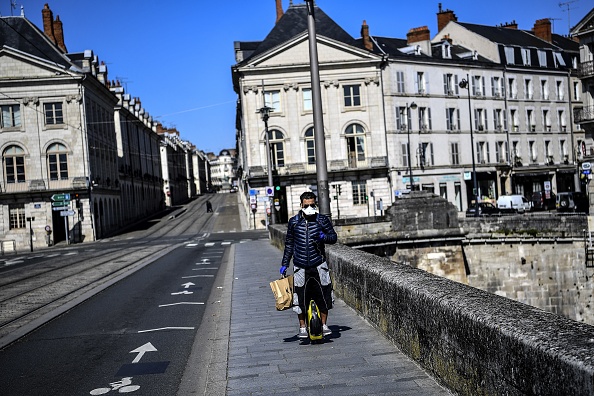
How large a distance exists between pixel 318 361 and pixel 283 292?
1.55m

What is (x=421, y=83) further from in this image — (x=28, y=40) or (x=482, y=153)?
(x=28, y=40)

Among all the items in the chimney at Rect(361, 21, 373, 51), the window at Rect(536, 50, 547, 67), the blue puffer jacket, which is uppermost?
the chimney at Rect(361, 21, 373, 51)

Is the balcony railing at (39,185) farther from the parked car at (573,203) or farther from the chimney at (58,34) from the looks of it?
the parked car at (573,203)

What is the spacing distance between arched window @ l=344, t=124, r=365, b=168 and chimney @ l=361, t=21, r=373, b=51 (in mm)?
7591

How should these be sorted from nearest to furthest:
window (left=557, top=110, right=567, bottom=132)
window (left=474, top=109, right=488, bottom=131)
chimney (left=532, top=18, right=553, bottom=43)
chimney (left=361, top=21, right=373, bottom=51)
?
chimney (left=361, top=21, right=373, bottom=51) < window (left=474, top=109, right=488, bottom=131) < window (left=557, top=110, right=567, bottom=132) < chimney (left=532, top=18, right=553, bottom=43)

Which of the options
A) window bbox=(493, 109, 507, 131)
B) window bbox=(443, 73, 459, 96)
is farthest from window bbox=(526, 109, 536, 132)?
window bbox=(443, 73, 459, 96)

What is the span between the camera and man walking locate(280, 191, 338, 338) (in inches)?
359

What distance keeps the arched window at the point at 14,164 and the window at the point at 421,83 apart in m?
34.5

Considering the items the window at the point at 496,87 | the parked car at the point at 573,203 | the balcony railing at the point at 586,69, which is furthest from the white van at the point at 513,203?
the window at the point at 496,87

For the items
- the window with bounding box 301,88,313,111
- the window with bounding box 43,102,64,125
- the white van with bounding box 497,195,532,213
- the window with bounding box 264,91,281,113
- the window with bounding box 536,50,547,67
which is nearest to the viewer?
the white van with bounding box 497,195,532,213

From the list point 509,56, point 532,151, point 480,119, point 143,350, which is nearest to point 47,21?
point 480,119

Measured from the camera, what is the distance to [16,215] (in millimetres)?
61531

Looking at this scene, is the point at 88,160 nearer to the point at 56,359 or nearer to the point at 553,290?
the point at 553,290

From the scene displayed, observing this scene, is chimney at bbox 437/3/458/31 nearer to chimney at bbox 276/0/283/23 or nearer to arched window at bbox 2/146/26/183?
chimney at bbox 276/0/283/23
